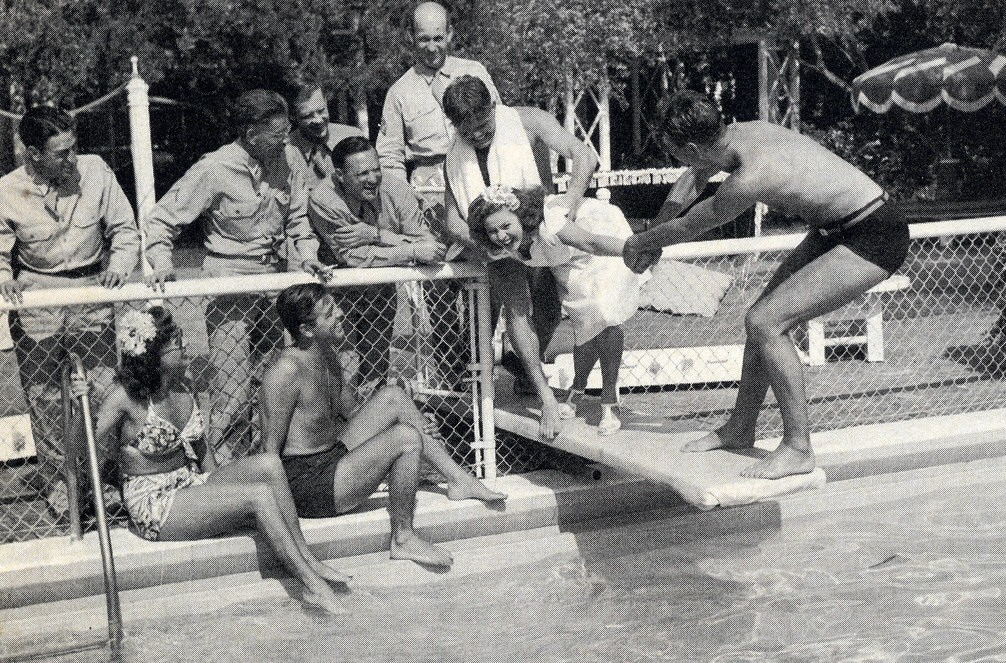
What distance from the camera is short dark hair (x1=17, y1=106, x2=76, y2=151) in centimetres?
579

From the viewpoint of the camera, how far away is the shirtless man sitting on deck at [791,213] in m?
5.32

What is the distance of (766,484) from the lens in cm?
528

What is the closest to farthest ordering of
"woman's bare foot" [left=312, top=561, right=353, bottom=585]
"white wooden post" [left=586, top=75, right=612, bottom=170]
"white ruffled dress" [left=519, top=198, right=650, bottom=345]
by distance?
"woman's bare foot" [left=312, top=561, right=353, bottom=585]
"white ruffled dress" [left=519, top=198, right=650, bottom=345]
"white wooden post" [left=586, top=75, right=612, bottom=170]

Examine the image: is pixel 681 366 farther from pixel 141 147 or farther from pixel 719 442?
pixel 141 147

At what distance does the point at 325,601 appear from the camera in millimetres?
5430

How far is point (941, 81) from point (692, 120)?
10.0 m

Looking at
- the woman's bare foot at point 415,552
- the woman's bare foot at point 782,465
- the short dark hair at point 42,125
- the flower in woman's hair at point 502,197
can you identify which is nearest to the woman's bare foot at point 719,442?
the woman's bare foot at point 782,465

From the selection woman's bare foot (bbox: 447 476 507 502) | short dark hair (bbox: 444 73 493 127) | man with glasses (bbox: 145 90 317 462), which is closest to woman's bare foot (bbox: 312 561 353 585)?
woman's bare foot (bbox: 447 476 507 502)

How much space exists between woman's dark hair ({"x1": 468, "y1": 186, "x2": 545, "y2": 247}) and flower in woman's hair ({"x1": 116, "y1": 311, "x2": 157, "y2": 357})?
1.49 m

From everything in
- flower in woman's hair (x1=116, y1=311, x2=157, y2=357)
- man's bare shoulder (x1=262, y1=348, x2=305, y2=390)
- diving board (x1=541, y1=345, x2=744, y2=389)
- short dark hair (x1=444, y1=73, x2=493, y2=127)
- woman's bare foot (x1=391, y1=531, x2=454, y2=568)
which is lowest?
woman's bare foot (x1=391, y1=531, x2=454, y2=568)

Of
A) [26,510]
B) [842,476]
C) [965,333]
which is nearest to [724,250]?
[842,476]

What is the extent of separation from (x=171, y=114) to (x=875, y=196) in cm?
1704

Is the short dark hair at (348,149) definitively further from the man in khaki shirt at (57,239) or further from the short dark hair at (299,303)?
the man in khaki shirt at (57,239)

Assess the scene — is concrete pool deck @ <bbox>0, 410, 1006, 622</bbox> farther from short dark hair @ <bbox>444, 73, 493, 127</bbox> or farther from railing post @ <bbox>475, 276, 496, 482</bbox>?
short dark hair @ <bbox>444, 73, 493, 127</bbox>
